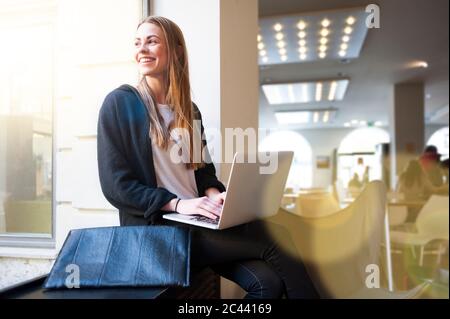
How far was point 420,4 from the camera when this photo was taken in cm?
270

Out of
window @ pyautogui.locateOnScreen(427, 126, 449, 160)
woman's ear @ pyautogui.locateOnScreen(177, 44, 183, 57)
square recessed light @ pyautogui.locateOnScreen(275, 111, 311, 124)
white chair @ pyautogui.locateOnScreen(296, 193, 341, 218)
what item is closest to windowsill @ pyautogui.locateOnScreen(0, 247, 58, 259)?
woman's ear @ pyautogui.locateOnScreen(177, 44, 183, 57)

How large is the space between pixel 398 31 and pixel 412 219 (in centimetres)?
171

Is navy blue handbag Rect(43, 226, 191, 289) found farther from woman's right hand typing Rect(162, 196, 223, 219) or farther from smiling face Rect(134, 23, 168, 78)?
smiling face Rect(134, 23, 168, 78)

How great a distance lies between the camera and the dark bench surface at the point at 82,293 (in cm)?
81

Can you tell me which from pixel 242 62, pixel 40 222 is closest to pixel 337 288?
pixel 242 62

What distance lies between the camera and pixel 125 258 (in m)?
0.89

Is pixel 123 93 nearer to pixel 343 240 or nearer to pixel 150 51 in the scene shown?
pixel 150 51

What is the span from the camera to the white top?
3.46ft

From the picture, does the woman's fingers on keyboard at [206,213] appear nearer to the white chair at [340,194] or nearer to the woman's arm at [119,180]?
the woman's arm at [119,180]

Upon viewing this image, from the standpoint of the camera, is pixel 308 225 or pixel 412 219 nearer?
pixel 308 225

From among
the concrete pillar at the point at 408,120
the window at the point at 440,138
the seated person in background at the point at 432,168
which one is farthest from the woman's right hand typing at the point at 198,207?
the window at the point at 440,138

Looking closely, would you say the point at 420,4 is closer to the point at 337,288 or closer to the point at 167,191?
the point at 337,288

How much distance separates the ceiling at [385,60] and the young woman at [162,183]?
91 cm
